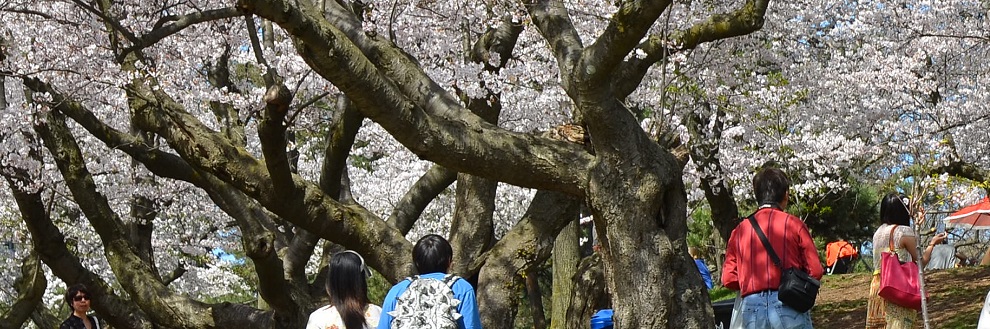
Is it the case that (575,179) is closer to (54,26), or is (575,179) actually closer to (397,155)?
(54,26)

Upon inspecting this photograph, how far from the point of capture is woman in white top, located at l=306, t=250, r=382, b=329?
459 cm

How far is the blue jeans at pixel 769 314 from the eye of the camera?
16.4 feet

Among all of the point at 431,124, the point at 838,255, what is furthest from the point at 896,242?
the point at 838,255

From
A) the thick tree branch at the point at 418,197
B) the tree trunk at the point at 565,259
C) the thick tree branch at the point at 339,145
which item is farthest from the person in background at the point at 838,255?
the thick tree branch at the point at 339,145

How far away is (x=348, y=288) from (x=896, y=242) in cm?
354

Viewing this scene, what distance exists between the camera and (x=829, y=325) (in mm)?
11406

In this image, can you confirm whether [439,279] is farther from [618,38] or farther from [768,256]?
[618,38]

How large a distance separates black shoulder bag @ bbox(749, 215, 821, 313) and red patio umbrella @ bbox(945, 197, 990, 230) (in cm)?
928

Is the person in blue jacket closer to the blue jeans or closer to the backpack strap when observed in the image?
the backpack strap

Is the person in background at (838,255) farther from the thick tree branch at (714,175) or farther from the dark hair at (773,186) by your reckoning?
the dark hair at (773,186)

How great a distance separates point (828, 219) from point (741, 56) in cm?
672

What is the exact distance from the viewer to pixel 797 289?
4.92 metres

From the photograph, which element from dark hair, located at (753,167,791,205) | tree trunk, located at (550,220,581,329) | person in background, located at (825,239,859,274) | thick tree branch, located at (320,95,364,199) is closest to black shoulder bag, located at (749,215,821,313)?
dark hair, located at (753,167,791,205)

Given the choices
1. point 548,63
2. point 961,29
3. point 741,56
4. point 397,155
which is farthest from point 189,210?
point 961,29
